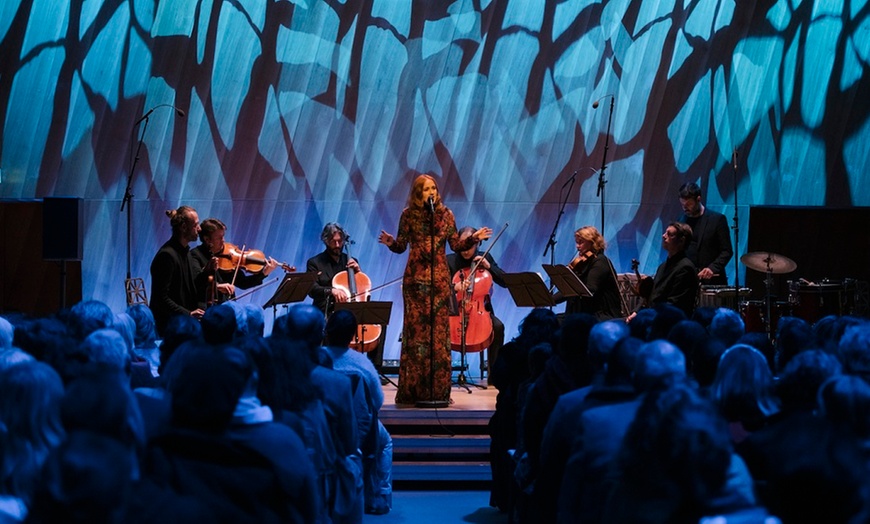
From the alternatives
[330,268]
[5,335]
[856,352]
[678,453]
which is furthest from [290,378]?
[330,268]

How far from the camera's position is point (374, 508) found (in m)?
6.54

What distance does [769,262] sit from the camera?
1034cm

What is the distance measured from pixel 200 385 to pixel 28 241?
32.1 feet

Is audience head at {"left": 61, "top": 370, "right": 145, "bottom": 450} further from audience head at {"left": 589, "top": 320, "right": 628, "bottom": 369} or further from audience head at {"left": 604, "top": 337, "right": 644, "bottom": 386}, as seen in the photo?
audience head at {"left": 589, "top": 320, "right": 628, "bottom": 369}

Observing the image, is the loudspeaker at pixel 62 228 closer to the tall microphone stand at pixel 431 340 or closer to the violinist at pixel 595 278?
the tall microphone stand at pixel 431 340

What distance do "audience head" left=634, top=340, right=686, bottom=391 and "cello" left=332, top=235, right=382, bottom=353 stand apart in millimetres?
6151

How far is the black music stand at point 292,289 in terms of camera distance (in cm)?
832

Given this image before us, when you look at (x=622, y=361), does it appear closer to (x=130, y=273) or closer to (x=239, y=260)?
(x=239, y=260)

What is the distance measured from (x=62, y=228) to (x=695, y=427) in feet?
27.6

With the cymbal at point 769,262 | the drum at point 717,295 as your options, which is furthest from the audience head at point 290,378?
the cymbal at point 769,262

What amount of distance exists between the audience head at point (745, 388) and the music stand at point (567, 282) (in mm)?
4740

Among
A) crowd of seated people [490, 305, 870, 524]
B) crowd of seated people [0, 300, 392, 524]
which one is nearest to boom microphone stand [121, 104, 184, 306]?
crowd of seated people [490, 305, 870, 524]

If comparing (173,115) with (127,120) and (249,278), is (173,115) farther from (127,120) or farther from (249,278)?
(249,278)

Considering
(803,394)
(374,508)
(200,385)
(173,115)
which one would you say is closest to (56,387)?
(200,385)
